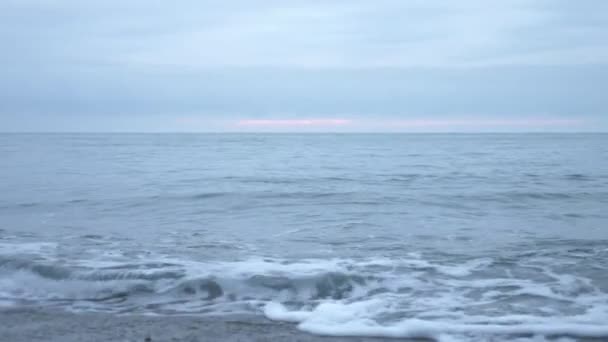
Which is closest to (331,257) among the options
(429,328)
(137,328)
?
(429,328)

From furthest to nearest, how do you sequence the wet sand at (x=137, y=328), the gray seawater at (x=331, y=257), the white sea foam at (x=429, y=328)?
1. the gray seawater at (x=331, y=257)
2. the white sea foam at (x=429, y=328)
3. the wet sand at (x=137, y=328)

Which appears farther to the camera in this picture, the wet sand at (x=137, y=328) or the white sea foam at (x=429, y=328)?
the white sea foam at (x=429, y=328)

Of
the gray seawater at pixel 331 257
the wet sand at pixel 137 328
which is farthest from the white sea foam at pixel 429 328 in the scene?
the wet sand at pixel 137 328

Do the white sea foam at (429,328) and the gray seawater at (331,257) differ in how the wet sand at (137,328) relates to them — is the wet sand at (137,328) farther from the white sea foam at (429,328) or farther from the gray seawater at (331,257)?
the gray seawater at (331,257)

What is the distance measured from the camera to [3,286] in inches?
273

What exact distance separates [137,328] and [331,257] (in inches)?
152

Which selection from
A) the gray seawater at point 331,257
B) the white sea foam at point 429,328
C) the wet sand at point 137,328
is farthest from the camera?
the gray seawater at point 331,257

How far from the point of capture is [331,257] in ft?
28.1

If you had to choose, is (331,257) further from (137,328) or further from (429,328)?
(137,328)

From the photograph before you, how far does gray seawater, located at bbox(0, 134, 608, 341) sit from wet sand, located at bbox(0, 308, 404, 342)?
28 cm

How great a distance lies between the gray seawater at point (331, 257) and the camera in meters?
5.92

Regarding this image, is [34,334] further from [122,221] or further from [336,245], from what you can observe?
[122,221]

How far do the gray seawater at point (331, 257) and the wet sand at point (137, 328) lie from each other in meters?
0.28

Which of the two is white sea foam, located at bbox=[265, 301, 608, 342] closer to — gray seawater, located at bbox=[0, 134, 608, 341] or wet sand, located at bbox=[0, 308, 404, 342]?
gray seawater, located at bbox=[0, 134, 608, 341]
